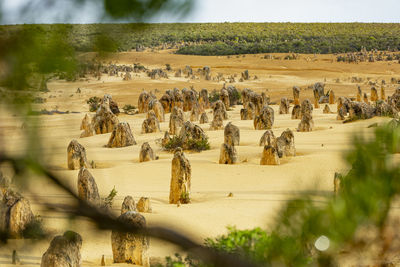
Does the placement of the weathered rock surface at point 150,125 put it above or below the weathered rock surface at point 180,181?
above

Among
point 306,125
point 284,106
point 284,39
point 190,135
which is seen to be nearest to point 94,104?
point 284,106

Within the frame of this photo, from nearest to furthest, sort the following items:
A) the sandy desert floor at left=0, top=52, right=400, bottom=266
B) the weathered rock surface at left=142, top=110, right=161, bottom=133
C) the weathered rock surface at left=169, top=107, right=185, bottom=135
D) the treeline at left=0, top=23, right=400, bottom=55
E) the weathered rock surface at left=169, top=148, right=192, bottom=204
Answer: the sandy desert floor at left=0, top=52, right=400, bottom=266, the weathered rock surface at left=169, top=148, right=192, bottom=204, the weathered rock surface at left=169, top=107, right=185, bottom=135, the weathered rock surface at left=142, top=110, right=161, bottom=133, the treeline at left=0, top=23, right=400, bottom=55

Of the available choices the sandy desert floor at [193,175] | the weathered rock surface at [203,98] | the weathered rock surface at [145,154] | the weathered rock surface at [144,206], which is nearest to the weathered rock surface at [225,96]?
the weathered rock surface at [203,98]

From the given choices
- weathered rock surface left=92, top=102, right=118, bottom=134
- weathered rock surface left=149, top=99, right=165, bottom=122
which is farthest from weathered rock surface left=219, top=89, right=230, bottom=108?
weathered rock surface left=92, top=102, right=118, bottom=134

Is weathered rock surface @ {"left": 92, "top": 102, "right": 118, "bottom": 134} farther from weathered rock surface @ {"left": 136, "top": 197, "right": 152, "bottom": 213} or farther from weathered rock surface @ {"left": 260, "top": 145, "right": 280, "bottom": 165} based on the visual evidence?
weathered rock surface @ {"left": 136, "top": 197, "right": 152, "bottom": 213}

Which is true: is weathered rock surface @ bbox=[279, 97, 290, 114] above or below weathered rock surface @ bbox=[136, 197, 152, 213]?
above

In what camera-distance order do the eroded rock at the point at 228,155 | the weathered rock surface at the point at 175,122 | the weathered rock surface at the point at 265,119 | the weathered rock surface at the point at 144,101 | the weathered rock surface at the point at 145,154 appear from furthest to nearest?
the weathered rock surface at the point at 144,101 → the weathered rock surface at the point at 175,122 → the weathered rock surface at the point at 265,119 → the weathered rock surface at the point at 145,154 → the eroded rock at the point at 228,155

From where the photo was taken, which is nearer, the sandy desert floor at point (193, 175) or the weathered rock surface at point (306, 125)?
the sandy desert floor at point (193, 175)

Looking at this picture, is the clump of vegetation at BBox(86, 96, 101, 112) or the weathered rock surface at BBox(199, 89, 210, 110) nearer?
the clump of vegetation at BBox(86, 96, 101, 112)

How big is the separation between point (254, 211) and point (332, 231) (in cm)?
595

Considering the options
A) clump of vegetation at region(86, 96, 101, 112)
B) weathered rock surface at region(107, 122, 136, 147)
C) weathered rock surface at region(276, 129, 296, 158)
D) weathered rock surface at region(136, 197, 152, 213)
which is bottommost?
weathered rock surface at region(136, 197, 152, 213)

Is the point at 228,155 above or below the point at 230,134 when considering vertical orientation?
below

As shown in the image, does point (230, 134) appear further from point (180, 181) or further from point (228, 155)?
point (180, 181)

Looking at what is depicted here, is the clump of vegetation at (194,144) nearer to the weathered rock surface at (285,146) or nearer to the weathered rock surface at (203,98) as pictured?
the weathered rock surface at (285,146)
